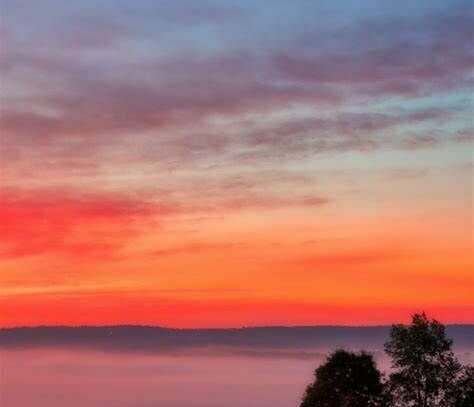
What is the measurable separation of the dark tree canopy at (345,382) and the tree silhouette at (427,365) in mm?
5083

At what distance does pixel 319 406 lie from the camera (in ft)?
252

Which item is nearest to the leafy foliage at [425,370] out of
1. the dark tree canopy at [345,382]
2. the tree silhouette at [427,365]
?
the tree silhouette at [427,365]

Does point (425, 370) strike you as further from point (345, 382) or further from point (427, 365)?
point (345, 382)

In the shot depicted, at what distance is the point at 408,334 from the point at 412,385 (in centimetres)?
346

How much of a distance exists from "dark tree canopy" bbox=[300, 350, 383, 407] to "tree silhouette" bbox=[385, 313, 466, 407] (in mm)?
5083

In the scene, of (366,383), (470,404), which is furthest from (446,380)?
(366,383)

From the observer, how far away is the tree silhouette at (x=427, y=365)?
70688 millimetres

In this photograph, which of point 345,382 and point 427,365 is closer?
point 427,365

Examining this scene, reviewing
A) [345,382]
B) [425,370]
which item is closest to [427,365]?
[425,370]

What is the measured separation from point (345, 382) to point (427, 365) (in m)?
8.54

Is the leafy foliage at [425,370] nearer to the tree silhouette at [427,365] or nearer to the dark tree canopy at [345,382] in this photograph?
the tree silhouette at [427,365]

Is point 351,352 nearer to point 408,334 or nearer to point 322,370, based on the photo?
point 322,370

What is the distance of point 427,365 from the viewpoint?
233ft

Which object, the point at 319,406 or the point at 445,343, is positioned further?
the point at 319,406
